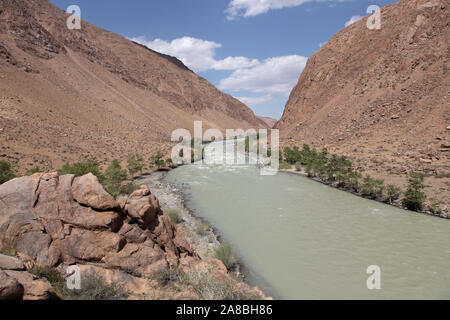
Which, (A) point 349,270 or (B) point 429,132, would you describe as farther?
(B) point 429,132

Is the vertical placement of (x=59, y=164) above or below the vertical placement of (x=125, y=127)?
below

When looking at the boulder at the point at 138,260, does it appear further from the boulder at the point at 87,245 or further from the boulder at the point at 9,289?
the boulder at the point at 9,289

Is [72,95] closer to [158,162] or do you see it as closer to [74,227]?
[158,162]

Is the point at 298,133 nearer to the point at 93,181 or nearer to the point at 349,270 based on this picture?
the point at 349,270

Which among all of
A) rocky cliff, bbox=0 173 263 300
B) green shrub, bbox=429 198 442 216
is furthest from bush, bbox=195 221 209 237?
green shrub, bbox=429 198 442 216

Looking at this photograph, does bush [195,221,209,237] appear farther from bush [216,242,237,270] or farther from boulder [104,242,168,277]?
boulder [104,242,168,277]

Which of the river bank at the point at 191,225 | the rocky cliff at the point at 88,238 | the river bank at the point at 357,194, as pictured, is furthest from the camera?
the river bank at the point at 357,194

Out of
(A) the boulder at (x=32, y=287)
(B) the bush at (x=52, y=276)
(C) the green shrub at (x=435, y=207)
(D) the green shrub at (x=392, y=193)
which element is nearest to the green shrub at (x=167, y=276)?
(B) the bush at (x=52, y=276)

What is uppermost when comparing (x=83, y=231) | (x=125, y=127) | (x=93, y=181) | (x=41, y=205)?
(x=125, y=127)
